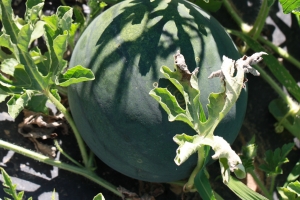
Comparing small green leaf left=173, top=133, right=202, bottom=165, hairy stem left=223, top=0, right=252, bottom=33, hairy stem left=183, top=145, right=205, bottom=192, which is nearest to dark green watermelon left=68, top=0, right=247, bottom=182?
hairy stem left=183, top=145, right=205, bottom=192

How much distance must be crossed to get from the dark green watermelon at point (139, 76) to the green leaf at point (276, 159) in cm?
32

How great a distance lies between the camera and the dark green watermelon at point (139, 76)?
1.64 m

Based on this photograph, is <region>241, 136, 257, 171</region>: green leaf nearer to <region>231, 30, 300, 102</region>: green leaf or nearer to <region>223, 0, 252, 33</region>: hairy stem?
<region>231, 30, 300, 102</region>: green leaf

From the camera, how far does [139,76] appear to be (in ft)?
5.33

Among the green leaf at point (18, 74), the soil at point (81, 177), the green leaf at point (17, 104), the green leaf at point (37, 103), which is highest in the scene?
the green leaf at point (18, 74)

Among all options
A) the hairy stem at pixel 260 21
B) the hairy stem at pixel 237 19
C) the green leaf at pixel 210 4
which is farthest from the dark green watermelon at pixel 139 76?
the hairy stem at pixel 237 19

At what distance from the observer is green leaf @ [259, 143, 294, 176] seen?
200 centimetres

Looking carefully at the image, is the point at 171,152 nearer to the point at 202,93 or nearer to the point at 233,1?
the point at 202,93

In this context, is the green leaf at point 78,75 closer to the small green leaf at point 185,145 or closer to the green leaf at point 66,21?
the green leaf at point 66,21

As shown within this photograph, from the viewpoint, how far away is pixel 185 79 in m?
1.58

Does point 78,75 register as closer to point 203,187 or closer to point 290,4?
point 203,187

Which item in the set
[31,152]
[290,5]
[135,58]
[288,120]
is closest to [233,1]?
[288,120]

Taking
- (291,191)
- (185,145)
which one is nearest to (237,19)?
(291,191)

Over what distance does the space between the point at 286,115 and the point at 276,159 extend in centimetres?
32
